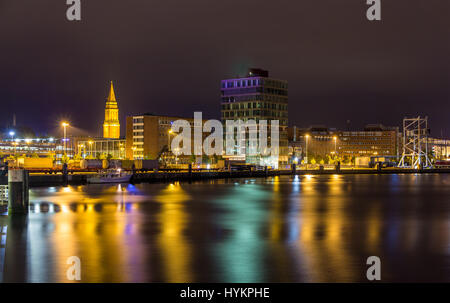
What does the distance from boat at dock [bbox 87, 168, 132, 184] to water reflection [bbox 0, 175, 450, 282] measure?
110 feet

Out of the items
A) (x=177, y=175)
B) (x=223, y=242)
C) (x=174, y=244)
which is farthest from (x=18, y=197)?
(x=177, y=175)

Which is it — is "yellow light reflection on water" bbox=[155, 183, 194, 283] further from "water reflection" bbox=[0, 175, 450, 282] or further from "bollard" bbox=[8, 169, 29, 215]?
"bollard" bbox=[8, 169, 29, 215]

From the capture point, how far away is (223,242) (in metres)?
26.1

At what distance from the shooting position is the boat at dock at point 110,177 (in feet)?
259

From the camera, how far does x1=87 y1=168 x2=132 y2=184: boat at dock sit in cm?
7896

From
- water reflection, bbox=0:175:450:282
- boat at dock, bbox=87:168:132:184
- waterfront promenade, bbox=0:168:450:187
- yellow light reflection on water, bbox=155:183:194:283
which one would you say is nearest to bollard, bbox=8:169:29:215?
water reflection, bbox=0:175:450:282

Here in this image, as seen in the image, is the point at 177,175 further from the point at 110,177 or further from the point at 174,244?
the point at 174,244

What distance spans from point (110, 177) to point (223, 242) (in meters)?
58.4

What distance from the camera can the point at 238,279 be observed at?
18.3 metres

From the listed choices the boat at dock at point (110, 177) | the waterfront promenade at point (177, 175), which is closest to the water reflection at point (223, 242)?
the waterfront promenade at point (177, 175)

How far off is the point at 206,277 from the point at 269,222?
53.6 ft

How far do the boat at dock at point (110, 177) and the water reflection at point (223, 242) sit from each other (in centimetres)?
3353
